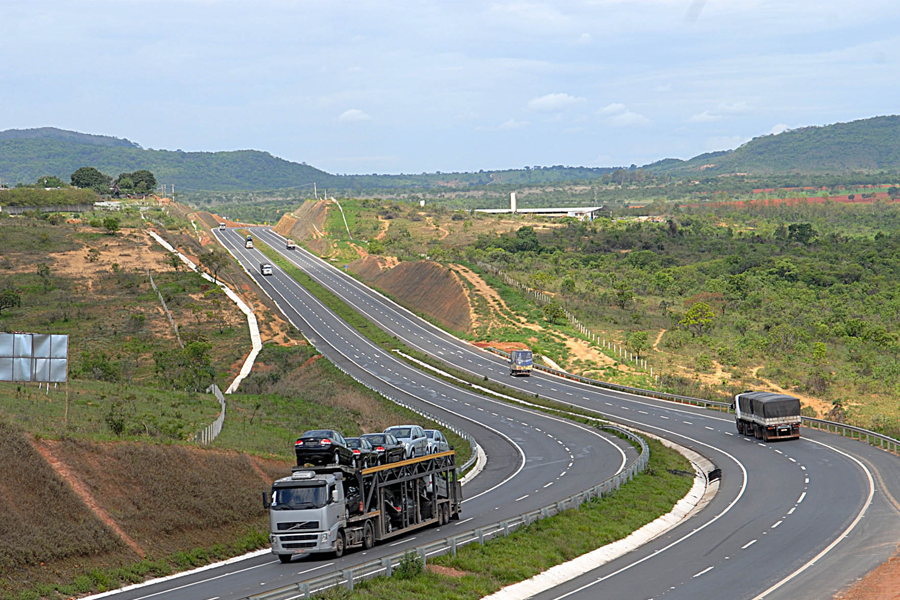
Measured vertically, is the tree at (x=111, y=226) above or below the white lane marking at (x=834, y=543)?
above

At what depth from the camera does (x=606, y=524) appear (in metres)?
31.9

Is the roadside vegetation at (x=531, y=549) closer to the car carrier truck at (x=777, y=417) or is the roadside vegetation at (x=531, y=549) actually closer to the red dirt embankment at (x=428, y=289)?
the car carrier truck at (x=777, y=417)

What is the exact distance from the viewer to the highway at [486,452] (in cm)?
2522

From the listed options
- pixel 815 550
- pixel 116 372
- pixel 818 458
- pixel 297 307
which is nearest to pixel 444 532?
pixel 815 550

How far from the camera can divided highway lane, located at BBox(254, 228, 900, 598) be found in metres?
25.3

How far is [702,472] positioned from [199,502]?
25.2 meters

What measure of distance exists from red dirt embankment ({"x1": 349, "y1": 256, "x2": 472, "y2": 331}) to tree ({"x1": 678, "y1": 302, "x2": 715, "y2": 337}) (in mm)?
25236

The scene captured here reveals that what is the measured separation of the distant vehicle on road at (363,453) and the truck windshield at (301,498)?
1872 mm

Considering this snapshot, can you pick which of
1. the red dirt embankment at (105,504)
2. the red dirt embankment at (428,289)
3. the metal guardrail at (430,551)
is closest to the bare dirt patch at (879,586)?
the metal guardrail at (430,551)

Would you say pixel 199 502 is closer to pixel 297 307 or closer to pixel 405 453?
pixel 405 453

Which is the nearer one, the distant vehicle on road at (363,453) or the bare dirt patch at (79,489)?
the bare dirt patch at (79,489)

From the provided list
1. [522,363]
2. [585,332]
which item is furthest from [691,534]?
[585,332]

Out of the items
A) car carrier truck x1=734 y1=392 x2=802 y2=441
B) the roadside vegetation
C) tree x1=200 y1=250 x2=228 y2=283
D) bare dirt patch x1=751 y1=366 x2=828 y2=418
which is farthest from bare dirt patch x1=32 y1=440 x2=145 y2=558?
tree x1=200 y1=250 x2=228 y2=283

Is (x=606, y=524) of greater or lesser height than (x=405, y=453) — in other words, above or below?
below
